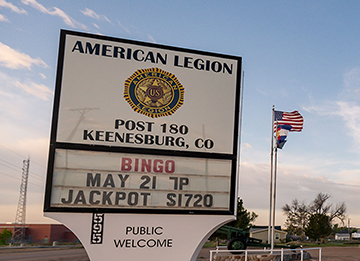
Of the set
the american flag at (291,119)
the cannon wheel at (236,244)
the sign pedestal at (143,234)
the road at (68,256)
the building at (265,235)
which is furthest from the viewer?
the building at (265,235)

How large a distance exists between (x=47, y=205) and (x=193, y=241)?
386cm

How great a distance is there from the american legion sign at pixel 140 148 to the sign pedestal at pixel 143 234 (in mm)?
25

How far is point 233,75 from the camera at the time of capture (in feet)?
35.4

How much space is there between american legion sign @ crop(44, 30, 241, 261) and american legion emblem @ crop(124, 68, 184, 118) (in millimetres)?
27

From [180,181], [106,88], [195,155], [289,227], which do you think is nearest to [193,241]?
[180,181]

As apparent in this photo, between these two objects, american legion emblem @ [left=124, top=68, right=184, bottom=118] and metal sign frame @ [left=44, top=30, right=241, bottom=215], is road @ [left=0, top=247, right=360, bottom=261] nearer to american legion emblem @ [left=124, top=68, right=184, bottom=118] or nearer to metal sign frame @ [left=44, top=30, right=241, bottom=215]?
metal sign frame @ [left=44, top=30, right=241, bottom=215]

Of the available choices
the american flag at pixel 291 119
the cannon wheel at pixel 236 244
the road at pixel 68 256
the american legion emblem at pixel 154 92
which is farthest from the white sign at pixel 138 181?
the road at pixel 68 256

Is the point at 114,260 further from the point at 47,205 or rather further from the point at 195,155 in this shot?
the point at 195,155

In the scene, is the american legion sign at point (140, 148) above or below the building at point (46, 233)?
above

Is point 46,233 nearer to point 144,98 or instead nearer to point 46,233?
point 46,233

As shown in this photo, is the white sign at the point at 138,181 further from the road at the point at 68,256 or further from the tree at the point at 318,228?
the tree at the point at 318,228

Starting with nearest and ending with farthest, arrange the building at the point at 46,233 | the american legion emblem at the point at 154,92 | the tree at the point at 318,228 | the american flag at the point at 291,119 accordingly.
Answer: the american legion emblem at the point at 154,92
the american flag at the point at 291,119
the tree at the point at 318,228
the building at the point at 46,233

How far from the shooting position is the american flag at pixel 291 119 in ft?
79.8

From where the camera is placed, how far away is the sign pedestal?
931 centimetres
